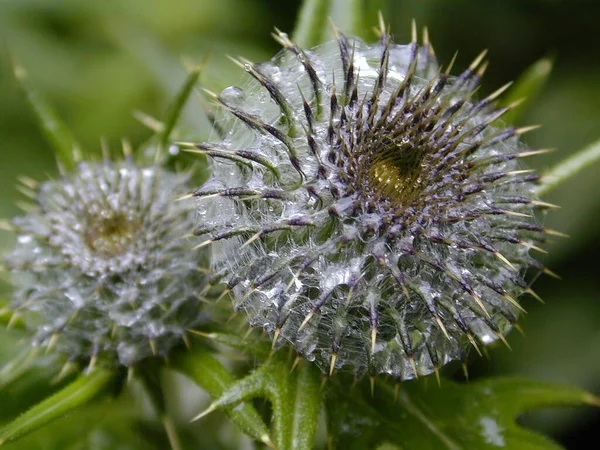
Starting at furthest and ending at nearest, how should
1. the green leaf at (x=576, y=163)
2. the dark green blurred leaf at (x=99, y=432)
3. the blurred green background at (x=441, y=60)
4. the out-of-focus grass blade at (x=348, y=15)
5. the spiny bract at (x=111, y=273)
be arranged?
the blurred green background at (x=441, y=60), the dark green blurred leaf at (x=99, y=432), the out-of-focus grass blade at (x=348, y=15), the green leaf at (x=576, y=163), the spiny bract at (x=111, y=273)

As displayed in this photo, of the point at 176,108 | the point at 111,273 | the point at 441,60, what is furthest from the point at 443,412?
the point at 441,60

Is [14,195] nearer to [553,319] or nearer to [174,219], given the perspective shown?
[174,219]

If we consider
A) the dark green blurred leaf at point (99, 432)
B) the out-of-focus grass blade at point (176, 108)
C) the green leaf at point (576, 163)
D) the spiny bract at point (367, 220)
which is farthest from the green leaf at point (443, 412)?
the out-of-focus grass blade at point (176, 108)

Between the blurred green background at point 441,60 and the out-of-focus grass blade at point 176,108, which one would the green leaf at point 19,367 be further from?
the blurred green background at point 441,60

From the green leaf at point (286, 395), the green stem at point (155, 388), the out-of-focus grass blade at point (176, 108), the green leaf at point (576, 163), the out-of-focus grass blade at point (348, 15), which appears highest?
the out-of-focus grass blade at point (348, 15)

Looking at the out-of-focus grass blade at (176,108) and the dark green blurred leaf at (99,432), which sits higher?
the out-of-focus grass blade at (176,108)

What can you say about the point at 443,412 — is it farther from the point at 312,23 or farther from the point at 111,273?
the point at 312,23

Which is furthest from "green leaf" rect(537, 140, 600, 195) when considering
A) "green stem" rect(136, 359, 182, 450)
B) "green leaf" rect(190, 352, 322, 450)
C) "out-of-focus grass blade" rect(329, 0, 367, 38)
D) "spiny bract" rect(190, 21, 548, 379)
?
"green stem" rect(136, 359, 182, 450)
